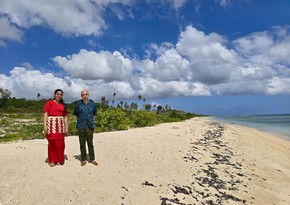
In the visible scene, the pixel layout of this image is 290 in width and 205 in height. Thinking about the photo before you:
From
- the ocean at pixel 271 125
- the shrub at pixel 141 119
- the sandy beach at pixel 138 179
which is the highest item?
the shrub at pixel 141 119

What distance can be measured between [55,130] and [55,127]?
88 millimetres

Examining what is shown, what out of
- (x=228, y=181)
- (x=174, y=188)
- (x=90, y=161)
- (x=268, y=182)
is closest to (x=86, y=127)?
(x=90, y=161)

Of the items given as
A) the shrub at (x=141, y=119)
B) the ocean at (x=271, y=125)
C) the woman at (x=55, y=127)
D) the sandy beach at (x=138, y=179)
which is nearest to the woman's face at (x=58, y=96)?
the woman at (x=55, y=127)

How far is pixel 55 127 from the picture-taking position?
853 centimetres

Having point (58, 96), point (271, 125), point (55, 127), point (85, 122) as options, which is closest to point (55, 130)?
point (55, 127)

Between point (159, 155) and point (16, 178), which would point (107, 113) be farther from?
point (16, 178)

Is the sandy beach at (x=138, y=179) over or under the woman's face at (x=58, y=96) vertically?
under

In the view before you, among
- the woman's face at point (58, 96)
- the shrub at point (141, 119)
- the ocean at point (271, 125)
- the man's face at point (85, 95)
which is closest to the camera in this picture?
the woman's face at point (58, 96)

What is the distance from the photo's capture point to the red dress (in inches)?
332

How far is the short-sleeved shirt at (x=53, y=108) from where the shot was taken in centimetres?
845

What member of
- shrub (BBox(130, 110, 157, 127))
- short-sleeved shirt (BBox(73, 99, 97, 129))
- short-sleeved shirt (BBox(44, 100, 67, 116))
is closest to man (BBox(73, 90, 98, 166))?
short-sleeved shirt (BBox(73, 99, 97, 129))

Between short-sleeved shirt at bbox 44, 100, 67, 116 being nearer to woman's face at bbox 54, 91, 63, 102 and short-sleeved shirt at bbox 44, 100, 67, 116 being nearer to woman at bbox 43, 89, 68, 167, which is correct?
woman at bbox 43, 89, 68, 167

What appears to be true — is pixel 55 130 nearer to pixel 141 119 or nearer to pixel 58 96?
pixel 58 96

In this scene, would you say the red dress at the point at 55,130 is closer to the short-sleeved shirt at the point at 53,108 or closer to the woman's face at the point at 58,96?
the short-sleeved shirt at the point at 53,108
